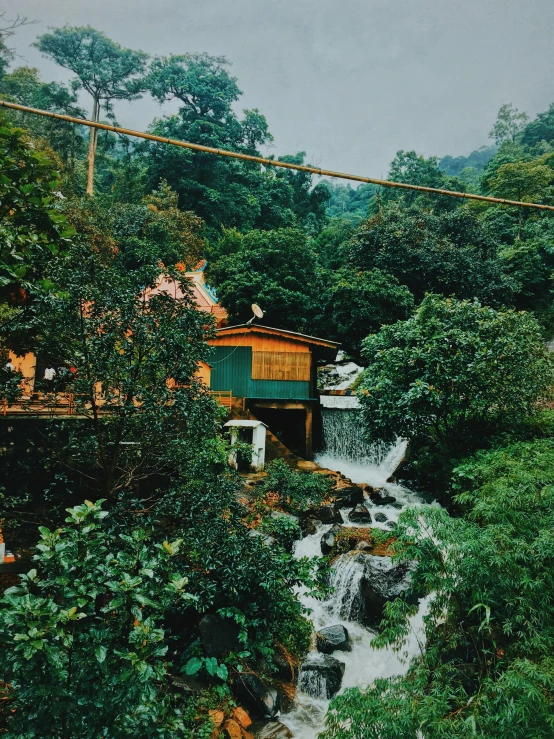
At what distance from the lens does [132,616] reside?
350 centimetres

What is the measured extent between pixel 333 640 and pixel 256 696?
6.71 ft

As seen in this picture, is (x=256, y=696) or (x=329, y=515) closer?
(x=256, y=696)

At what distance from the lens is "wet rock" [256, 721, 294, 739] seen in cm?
658

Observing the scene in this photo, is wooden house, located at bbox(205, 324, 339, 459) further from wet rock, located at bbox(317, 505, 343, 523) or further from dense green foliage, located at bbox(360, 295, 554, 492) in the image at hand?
wet rock, located at bbox(317, 505, 343, 523)

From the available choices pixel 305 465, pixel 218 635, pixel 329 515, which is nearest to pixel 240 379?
pixel 305 465

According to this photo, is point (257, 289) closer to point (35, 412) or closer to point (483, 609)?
point (35, 412)

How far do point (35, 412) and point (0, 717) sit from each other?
7.15 metres

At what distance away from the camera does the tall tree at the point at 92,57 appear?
99.9ft

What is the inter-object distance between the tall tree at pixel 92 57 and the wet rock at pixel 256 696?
115 feet

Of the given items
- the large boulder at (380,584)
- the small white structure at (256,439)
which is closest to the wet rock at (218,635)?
the large boulder at (380,584)

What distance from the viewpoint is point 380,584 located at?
900 centimetres

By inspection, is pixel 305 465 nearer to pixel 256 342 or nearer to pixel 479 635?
pixel 256 342

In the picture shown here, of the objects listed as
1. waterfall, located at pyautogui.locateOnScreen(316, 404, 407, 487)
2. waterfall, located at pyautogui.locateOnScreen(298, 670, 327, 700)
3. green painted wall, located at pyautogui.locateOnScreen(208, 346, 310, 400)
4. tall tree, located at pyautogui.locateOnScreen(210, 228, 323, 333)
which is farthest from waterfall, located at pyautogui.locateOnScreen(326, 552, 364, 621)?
tall tree, located at pyautogui.locateOnScreen(210, 228, 323, 333)

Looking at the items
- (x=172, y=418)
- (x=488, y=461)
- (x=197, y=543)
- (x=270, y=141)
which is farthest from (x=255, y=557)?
(x=270, y=141)
